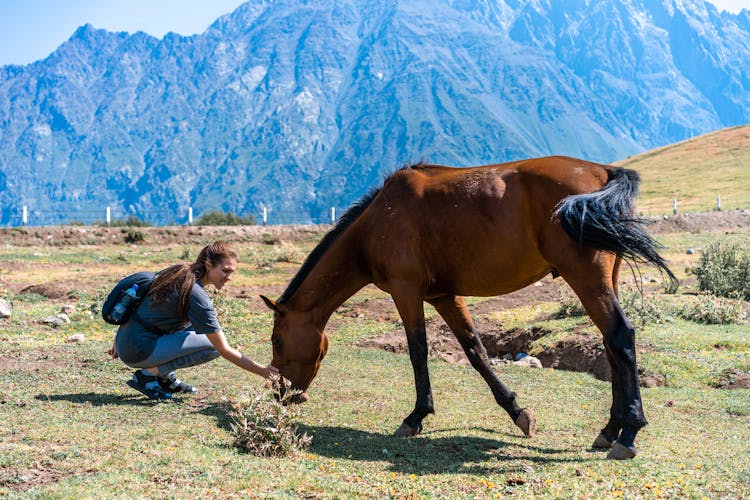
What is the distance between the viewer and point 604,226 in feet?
19.5

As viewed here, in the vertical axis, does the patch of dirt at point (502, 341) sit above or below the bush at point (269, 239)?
below

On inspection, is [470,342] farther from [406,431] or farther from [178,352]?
[178,352]

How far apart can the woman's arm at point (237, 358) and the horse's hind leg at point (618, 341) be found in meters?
2.97

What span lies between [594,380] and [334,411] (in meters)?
3.78

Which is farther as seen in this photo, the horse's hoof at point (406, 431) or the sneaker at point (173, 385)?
the sneaker at point (173, 385)

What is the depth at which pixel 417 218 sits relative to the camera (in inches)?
278

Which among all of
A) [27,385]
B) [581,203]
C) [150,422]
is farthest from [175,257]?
[581,203]

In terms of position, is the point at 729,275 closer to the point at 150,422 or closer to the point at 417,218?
the point at 417,218

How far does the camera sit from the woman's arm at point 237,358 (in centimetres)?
688

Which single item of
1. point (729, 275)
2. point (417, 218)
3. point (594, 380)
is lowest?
point (594, 380)

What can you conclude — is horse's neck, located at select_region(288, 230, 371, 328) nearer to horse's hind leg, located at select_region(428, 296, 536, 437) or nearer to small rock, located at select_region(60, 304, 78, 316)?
horse's hind leg, located at select_region(428, 296, 536, 437)

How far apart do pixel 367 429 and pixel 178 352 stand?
2.07 metres

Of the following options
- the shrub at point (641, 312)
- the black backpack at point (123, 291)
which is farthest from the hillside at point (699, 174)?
the black backpack at point (123, 291)

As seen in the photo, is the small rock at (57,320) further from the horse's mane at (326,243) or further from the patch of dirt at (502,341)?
the horse's mane at (326,243)
